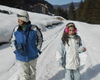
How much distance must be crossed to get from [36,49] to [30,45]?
0.22 meters

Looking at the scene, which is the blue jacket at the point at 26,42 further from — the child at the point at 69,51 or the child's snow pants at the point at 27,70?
the child at the point at 69,51

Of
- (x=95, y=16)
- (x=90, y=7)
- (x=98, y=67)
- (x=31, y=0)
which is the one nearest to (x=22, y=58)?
(x=98, y=67)

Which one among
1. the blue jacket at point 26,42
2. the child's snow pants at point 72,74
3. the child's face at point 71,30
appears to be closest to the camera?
the blue jacket at point 26,42

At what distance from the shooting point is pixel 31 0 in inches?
3698

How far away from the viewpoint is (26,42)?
3387 mm

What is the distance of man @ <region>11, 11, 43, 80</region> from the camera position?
3375 millimetres

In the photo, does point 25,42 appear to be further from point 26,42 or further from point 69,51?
point 69,51

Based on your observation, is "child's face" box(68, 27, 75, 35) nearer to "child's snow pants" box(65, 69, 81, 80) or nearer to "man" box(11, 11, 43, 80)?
"man" box(11, 11, 43, 80)

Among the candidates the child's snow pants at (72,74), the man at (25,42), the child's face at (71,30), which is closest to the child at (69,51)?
the child's face at (71,30)

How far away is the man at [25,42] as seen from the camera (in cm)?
338

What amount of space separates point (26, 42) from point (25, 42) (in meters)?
0.02

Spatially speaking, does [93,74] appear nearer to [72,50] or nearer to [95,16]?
[72,50]

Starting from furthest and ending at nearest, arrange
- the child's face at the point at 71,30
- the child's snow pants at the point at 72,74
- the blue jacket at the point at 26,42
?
the child's snow pants at the point at 72,74, the child's face at the point at 71,30, the blue jacket at the point at 26,42

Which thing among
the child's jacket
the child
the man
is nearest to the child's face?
the child
